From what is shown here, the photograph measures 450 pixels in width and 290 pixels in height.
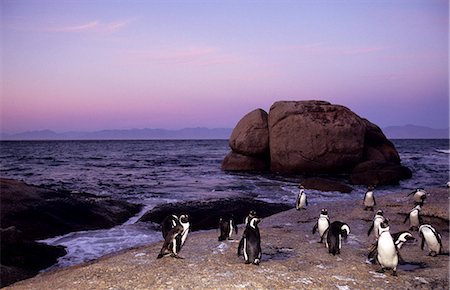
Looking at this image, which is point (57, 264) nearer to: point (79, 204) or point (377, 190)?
point (79, 204)

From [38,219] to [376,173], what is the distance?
2292 cm

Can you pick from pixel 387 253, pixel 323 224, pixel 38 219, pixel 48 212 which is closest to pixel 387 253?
pixel 387 253

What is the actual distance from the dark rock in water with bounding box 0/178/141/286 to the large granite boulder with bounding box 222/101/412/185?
17222mm

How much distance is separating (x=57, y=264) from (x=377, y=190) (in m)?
21.3

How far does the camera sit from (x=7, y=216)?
49.2ft

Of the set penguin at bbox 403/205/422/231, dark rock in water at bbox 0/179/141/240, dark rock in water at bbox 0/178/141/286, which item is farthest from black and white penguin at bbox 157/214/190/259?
dark rock in water at bbox 0/179/141/240

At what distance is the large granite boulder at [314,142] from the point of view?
109 feet

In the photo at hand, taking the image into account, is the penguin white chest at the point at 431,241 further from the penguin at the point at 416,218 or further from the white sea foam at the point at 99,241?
the white sea foam at the point at 99,241

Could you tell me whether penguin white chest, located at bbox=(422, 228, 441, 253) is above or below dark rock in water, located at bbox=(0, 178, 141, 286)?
above

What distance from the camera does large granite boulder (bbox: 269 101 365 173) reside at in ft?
109

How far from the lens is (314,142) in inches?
1308

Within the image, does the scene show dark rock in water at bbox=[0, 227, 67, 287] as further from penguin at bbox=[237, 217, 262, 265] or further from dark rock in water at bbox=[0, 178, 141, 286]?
penguin at bbox=[237, 217, 262, 265]

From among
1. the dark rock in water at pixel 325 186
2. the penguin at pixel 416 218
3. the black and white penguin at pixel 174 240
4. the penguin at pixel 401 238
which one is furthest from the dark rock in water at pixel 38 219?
the dark rock in water at pixel 325 186

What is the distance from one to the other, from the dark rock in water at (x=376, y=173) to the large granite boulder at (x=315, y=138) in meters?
2.31
